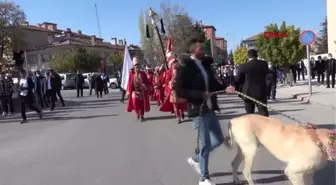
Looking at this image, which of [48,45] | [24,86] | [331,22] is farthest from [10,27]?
[24,86]

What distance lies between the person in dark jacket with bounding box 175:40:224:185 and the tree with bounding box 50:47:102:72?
6407cm

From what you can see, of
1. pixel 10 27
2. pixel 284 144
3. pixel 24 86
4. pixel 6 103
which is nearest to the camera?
pixel 284 144

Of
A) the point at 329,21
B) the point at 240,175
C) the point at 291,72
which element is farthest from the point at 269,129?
the point at 329,21

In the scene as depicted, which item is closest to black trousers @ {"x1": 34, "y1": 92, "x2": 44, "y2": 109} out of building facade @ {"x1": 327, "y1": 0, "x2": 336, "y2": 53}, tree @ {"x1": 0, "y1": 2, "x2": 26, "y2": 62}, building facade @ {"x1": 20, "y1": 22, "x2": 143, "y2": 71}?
building facade @ {"x1": 327, "y1": 0, "x2": 336, "y2": 53}

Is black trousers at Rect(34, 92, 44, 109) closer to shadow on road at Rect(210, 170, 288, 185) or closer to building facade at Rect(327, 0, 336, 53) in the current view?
shadow on road at Rect(210, 170, 288, 185)

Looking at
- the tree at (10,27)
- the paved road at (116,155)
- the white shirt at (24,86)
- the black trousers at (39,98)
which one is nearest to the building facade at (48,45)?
the tree at (10,27)

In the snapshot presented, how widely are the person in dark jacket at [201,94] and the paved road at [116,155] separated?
2.14 ft

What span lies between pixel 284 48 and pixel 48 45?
2567 inches

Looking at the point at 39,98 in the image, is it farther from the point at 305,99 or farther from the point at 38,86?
the point at 305,99

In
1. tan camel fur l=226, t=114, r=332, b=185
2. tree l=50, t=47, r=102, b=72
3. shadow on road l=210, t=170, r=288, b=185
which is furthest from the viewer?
tree l=50, t=47, r=102, b=72

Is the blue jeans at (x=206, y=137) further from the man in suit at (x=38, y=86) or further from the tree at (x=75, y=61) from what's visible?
the tree at (x=75, y=61)

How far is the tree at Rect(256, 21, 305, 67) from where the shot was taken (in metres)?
28.4

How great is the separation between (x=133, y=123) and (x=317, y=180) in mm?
7819

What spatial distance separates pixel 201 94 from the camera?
5.14 metres
